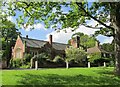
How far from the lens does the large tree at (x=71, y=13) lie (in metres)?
12.3

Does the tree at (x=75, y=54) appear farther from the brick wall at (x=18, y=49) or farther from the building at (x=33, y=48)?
the brick wall at (x=18, y=49)

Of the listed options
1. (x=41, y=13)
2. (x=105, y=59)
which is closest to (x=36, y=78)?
(x=41, y=13)

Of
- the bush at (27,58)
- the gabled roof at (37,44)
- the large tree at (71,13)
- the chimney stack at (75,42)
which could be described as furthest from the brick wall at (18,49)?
the large tree at (71,13)

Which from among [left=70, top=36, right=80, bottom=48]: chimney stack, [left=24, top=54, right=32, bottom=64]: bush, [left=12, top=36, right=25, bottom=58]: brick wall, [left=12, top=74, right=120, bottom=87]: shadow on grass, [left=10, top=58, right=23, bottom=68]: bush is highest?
[left=70, top=36, right=80, bottom=48]: chimney stack

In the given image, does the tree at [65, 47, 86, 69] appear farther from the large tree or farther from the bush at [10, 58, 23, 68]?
the large tree

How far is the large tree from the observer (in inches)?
484

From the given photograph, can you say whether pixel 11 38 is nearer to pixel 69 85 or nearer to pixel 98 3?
pixel 98 3

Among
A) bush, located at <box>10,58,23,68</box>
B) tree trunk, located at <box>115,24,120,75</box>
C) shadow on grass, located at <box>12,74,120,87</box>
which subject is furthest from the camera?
bush, located at <box>10,58,23,68</box>

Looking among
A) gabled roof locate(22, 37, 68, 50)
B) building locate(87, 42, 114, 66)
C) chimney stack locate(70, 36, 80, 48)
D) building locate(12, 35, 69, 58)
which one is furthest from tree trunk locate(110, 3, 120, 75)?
chimney stack locate(70, 36, 80, 48)

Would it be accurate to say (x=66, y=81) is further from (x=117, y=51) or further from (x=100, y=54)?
(x=100, y=54)

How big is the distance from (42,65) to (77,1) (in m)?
16.2

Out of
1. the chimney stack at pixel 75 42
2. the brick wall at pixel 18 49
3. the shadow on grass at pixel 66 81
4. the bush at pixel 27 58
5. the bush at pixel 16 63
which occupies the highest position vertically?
the chimney stack at pixel 75 42

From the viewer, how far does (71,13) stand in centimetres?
1281

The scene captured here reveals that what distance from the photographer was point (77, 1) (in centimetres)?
1185
